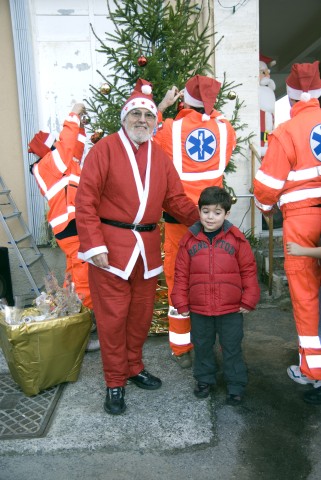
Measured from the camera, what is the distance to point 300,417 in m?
3.04

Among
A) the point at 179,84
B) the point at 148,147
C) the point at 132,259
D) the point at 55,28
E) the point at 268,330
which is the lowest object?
the point at 268,330

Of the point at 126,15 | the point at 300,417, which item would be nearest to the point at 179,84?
the point at 126,15

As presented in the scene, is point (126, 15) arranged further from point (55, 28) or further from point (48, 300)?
point (48, 300)

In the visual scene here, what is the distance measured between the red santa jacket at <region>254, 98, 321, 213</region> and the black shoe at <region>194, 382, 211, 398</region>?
136 cm

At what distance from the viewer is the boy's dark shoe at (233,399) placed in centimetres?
319

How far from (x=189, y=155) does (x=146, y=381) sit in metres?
1.72

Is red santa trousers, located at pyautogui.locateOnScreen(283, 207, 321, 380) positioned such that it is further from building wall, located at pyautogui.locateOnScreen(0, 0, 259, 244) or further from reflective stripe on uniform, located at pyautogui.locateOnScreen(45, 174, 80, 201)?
building wall, located at pyautogui.locateOnScreen(0, 0, 259, 244)

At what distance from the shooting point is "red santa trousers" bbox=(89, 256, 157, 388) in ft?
10.2

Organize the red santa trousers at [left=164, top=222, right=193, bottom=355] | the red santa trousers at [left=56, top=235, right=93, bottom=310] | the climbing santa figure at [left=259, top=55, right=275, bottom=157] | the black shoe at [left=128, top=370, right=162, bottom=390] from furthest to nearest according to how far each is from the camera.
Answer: the climbing santa figure at [left=259, top=55, right=275, bottom=157]
the red santa trousers at [left=56, top=235, right=93, bottom=310]
the red santa trousers at [left=164, top=222, right=193, bottom=355]
the black shoe at [left=128, top=370, right=162, bottom=390]

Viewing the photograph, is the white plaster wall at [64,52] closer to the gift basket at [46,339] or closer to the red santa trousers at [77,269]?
the red santa trousers at [77,269]

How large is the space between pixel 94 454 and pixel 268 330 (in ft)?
7.91

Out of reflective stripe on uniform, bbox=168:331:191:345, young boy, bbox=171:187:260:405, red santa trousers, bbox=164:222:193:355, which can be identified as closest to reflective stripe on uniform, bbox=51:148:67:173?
red santa trousers, bbox=164:222:193:355

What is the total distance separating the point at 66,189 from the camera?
4.26 meters

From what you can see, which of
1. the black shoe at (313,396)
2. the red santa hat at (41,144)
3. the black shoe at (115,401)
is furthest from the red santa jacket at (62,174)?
the black shoe at (313,396)
